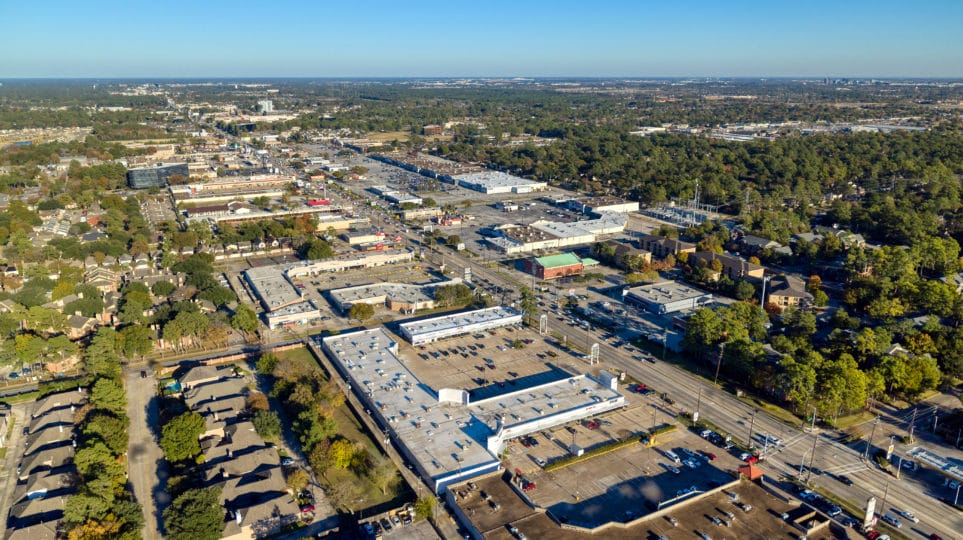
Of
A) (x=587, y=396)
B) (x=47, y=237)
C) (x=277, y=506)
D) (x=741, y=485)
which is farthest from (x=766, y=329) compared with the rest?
(x=47, y=237)

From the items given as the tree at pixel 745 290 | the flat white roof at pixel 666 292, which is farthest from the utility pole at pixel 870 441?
the flat white roof at pixel 666 292

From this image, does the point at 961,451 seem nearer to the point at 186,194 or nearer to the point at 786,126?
the point at 186,194

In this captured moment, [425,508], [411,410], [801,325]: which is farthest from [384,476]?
[801,325]

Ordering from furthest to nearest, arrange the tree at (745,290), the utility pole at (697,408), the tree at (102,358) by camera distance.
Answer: the tree at (745,290), the tree at (102,358), the utility pole at (697,408)

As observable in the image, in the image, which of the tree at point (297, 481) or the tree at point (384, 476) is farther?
the tree at point (384, 476)

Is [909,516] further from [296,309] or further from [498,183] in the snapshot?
[498,183]

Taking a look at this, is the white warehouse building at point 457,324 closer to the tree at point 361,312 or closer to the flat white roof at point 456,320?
the flat white roof at point 456,320

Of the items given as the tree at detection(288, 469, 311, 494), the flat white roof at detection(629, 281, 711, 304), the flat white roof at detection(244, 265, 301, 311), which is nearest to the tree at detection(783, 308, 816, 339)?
the flat white roof at detection(629, 281, 711, 304)
